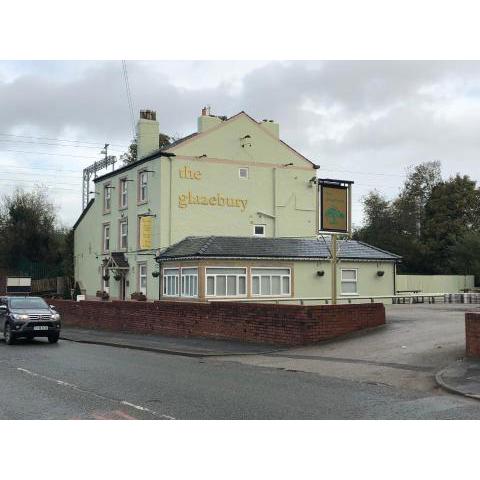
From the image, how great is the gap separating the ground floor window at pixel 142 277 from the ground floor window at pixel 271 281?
756 centimetres

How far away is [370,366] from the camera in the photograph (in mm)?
13188

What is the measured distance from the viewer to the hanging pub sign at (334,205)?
1953 cm

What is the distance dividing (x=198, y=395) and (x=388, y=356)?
600cm

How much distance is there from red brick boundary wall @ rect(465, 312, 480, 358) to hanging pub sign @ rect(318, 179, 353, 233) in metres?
6.94

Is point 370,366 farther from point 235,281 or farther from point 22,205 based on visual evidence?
point 22,205

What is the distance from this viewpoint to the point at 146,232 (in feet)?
114

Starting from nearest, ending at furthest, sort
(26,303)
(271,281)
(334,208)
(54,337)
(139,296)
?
1. (334,208)
2. (54,337)
3. (26,303)
4. (271,281)
5. (139,296)

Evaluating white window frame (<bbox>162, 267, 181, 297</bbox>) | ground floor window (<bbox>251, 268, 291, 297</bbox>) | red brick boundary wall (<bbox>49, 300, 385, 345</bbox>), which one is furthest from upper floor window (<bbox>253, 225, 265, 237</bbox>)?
red brick boundary wall (<bbox>49, 300, 385, 345</bbox>)

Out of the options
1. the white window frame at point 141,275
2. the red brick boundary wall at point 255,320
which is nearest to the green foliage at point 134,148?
the white window frame at point 141,275

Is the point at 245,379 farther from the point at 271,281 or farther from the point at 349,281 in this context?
the point at 349,281

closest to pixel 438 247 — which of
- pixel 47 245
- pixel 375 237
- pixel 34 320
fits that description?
pixel 375 237

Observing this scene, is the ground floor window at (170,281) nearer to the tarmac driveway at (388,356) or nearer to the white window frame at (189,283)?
the white window frame at (189,283)

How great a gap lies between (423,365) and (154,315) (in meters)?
12.7

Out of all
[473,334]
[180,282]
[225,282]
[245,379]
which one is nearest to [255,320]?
[245,379]
